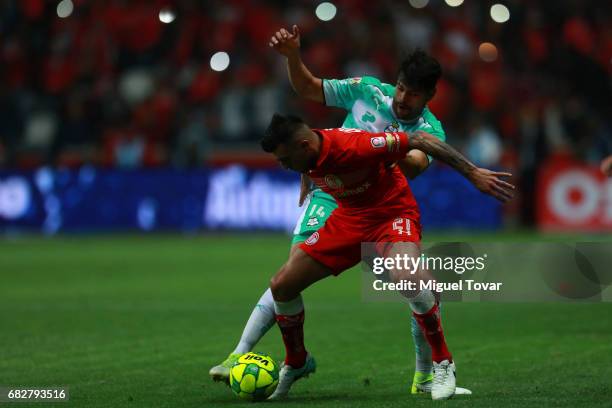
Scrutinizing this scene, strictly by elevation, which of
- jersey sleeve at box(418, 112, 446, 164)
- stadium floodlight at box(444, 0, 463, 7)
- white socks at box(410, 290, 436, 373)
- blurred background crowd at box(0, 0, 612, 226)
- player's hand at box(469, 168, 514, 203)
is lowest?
white socks at box(410, 290, 436, 373)

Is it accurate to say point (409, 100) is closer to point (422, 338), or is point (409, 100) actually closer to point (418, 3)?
point (422, 338)

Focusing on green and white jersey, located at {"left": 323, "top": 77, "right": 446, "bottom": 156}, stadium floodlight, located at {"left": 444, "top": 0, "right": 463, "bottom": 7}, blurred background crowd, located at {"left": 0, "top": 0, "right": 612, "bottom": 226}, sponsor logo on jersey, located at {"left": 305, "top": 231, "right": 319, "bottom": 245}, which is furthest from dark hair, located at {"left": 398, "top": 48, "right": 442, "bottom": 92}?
stadium floodlight, located at {"left": 444, "top": 0, "right": 463, "bottom": 7}

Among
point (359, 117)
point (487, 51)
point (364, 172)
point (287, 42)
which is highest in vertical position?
point (487, 51)

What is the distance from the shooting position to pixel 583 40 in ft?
67.6

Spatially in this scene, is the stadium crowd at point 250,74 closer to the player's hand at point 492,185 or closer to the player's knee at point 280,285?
the player's knee at point 280,285

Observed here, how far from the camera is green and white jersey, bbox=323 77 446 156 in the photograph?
24.8 ft

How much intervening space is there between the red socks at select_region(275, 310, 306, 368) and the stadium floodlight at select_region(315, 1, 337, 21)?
1589 centimetres

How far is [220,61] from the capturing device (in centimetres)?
2239

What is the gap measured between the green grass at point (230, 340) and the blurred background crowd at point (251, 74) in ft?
20.7

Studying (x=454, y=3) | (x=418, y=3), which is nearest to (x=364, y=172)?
(x=454, y=3)

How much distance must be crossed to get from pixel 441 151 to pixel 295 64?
1470 millimetres

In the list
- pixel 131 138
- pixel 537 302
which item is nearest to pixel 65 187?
pixel 131 138

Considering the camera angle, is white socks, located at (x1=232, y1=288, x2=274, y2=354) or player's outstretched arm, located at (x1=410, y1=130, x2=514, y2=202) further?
white socks, located at (x1=232, y1=288, x2=274, y2=354)

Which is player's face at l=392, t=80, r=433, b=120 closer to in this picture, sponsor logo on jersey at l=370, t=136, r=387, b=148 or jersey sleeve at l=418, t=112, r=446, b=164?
jersey sleeve at l=418, t=112, r=446, b=164
